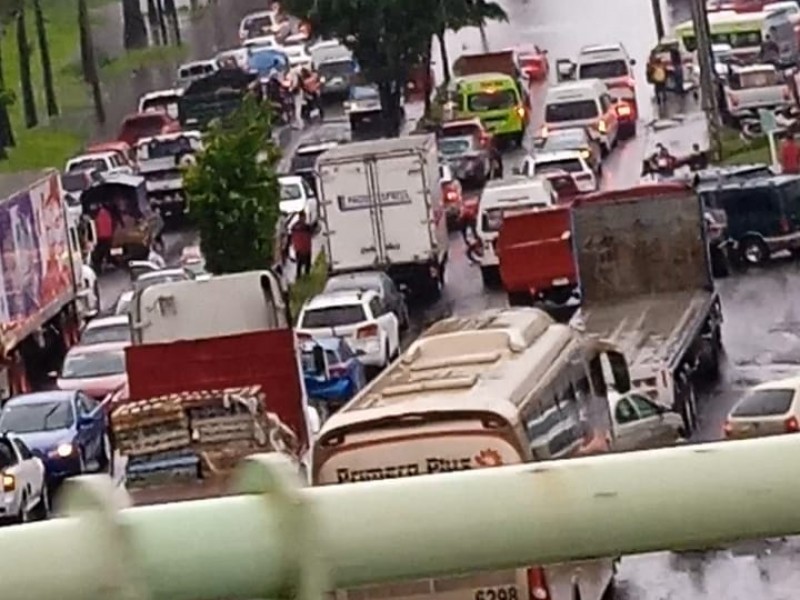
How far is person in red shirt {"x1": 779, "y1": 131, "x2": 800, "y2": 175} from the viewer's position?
43.8 m

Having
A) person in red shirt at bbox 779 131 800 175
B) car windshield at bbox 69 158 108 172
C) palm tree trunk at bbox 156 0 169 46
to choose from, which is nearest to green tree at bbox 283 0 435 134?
car windshield at bbox 69 158 108 172

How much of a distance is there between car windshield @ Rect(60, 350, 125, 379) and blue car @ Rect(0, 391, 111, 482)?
2.99 meters

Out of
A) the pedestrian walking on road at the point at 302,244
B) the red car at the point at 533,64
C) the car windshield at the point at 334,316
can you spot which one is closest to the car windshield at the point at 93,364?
the car windshield at the point at 334,316

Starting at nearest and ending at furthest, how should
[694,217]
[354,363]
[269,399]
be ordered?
[269,399] < [354,363] < [694,217]

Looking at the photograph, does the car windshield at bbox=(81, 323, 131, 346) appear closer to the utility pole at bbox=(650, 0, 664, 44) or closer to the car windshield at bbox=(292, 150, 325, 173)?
the car windshield at bbox=(292, 150, 325, 173)

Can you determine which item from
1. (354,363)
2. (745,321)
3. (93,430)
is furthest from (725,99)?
(93,430)

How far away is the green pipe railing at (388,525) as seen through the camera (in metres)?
2.05

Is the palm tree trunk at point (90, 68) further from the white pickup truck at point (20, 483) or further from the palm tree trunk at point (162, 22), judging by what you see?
the white pickup truck at point (20, 483)

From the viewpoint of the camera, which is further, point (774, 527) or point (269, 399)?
point (269, 399)

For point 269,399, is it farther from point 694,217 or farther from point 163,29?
point 163,29

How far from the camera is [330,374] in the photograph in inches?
1127

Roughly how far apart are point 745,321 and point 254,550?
32.0 meters

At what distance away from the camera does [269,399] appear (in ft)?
75.5

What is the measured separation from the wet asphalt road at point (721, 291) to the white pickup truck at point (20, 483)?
7122mm
